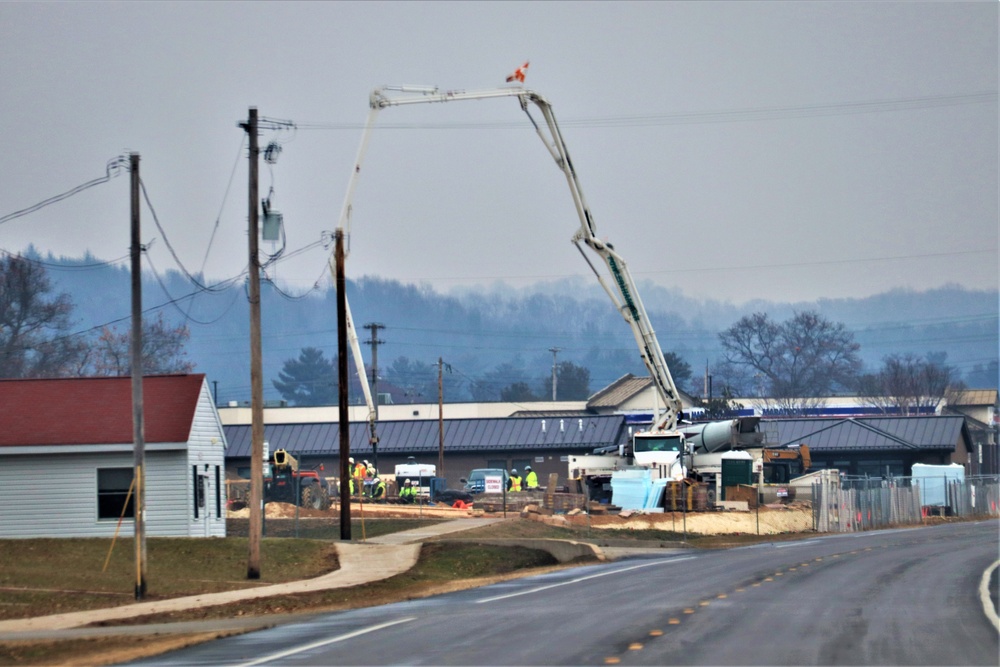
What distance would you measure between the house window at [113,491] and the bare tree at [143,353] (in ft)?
292

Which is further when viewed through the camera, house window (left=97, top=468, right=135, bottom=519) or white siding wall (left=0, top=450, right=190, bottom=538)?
house window (left=97, top=468, right=135, bottom=519)

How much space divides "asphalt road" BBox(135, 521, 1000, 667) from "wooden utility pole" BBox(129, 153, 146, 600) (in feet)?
15.9

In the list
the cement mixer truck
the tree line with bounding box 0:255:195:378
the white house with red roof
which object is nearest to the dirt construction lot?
the cement mixer truck

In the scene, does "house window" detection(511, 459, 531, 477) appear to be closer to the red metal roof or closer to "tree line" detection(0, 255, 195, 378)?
"tree line" detection(0, 255, 195, 378)

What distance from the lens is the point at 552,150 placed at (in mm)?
50312

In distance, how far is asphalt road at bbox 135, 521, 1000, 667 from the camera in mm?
15648

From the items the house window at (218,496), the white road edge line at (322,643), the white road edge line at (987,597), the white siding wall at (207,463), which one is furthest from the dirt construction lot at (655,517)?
the white road edge line at (322,643)

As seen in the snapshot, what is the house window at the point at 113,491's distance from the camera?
3550 centimetres

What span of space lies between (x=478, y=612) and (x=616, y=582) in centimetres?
634

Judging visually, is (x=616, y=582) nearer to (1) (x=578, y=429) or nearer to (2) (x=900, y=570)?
(2) (x=900, y=570)

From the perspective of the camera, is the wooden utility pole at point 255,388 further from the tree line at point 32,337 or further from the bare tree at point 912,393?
the bare tree at point 912,393

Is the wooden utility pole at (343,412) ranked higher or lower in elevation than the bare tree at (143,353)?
lower

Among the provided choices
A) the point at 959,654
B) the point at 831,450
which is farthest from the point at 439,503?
the point at 959,654

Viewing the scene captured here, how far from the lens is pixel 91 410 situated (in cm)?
3669
